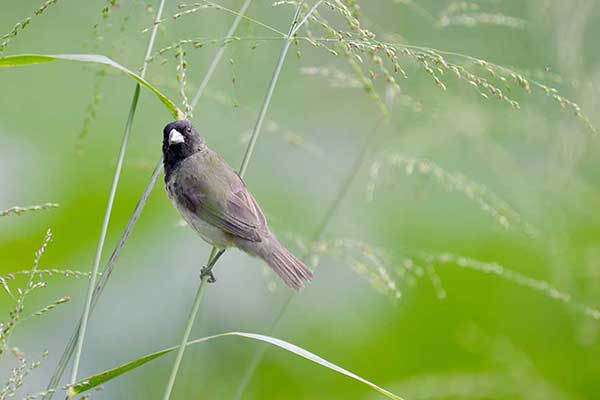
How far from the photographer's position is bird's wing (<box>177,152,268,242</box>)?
118 inches

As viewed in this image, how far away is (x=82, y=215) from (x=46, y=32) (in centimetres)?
267

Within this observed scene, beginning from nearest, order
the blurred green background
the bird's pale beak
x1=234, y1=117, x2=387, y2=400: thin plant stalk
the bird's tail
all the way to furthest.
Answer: x1=234, y1=117, x2=387, y2=400: thin plant stalk, the bird's tail, the bird's pale beak, the blurred green background

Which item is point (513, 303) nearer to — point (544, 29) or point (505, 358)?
point (505, 358)

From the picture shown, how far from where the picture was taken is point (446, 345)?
462 centimetres

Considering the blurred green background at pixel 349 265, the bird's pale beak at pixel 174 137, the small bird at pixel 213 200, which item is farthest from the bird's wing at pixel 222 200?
the blurred green background at pixel 349 265

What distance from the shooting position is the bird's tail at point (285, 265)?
277cm

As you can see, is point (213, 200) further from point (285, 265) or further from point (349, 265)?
point (349, 265)

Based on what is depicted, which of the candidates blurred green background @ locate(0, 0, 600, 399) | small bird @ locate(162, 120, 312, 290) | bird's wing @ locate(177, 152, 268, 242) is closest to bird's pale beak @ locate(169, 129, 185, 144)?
small bird @ locate(162, 120, 312, 290)

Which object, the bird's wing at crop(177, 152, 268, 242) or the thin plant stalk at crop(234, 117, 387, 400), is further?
the bird's wing at crop(177, 152, 268, 242)

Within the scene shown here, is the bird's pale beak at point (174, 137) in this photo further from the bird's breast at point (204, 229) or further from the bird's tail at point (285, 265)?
the bird's tail at point (285, 265)

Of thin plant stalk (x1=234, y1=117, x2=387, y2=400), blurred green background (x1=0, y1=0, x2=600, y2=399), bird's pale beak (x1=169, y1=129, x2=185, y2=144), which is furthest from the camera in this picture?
blurred green background (x1=0, y1=0, x2=600, y2=399)

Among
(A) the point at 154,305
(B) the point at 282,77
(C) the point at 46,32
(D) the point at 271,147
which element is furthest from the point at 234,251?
(C) the point at 46,32

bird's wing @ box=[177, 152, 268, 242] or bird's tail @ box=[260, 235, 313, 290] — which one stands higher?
bird's wing @ box=[177, 152, 268, 242]

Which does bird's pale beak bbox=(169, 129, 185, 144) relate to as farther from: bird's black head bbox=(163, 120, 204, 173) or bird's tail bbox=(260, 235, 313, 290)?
bird's tail bbox=(260, 235, 313, 290)
